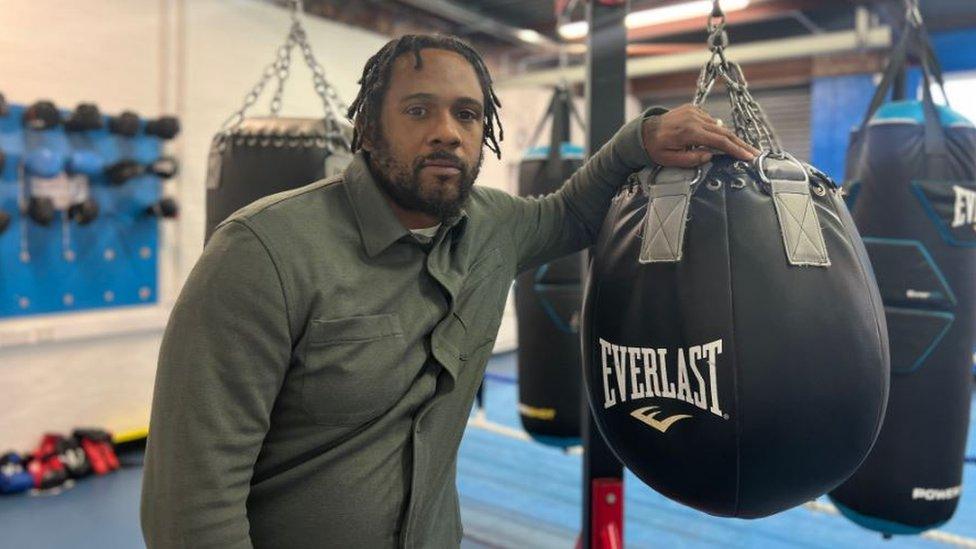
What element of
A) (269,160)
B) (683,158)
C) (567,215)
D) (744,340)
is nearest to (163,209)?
(269,160)

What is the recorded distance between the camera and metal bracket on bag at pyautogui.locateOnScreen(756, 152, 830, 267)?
48.2 inches

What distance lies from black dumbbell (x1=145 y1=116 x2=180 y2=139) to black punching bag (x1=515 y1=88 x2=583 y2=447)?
2.65 meters

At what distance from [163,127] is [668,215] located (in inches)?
167

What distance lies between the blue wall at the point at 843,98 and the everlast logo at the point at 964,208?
522 centimetres

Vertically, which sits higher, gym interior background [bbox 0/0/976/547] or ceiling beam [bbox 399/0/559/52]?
ceiling beam [bbox 399/0/559/52]

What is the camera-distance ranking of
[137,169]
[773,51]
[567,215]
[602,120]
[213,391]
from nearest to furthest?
[213,391] < [567,215] < [602,120] < [137,169] < [773,51]

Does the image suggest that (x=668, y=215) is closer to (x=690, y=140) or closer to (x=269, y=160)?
(x=690, y=140)

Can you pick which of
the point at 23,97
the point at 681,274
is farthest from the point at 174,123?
the point at 681,274

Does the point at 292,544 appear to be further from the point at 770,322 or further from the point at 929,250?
the point at 929,250

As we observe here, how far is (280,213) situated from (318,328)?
216 millimetres

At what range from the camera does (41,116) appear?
4082mm

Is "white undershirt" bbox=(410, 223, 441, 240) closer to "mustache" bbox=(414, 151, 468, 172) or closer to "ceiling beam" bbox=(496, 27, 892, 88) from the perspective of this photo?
"mustache" bbox=(414, 151, 468, 172)

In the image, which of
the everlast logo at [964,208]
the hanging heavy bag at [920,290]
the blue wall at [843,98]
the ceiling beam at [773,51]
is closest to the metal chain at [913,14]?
the hanging heavy bag at [920,290]

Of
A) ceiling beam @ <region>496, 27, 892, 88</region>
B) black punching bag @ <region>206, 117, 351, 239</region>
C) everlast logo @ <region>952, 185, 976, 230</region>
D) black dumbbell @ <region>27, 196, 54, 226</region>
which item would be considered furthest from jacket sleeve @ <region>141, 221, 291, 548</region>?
ceiling beam @ <region>496, 27, 892, 88</region>
